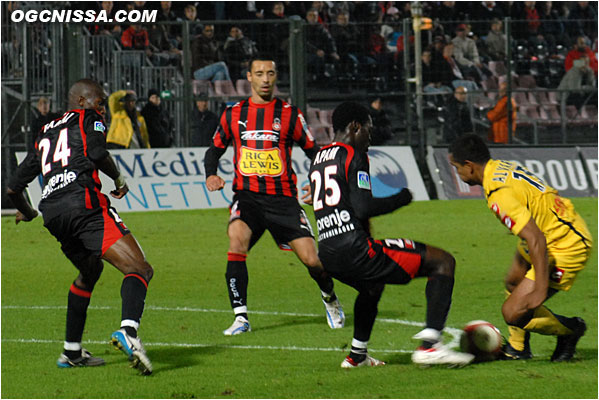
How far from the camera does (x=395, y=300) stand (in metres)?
11.0

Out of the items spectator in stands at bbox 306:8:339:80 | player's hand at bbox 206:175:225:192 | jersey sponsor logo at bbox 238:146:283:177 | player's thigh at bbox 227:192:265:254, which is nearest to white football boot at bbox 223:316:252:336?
player's thigh at bbox 227:192:265:254

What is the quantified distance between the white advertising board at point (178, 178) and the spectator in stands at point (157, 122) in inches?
21.8

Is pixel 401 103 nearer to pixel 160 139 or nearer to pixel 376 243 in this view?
pixel 160 139

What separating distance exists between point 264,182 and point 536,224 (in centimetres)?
324

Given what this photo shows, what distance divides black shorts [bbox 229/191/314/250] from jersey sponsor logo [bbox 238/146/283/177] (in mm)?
202

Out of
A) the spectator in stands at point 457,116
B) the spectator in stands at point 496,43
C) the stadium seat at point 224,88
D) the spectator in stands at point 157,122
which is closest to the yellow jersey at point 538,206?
the spectator in stands at point 157,122

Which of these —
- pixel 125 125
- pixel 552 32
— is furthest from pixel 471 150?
pixel 552 32

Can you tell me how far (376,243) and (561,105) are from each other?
17.1 metres

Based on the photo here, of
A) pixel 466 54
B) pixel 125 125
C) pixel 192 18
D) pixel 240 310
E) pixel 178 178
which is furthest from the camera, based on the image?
pixel 466 54

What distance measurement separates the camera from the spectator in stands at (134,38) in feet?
72.4

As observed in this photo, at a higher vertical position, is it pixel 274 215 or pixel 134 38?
pixel 134 38

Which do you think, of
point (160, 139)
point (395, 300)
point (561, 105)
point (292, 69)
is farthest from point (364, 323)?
point (561, 105)

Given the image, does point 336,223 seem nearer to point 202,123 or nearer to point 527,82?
point 202,123

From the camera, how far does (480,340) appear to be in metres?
7.45
